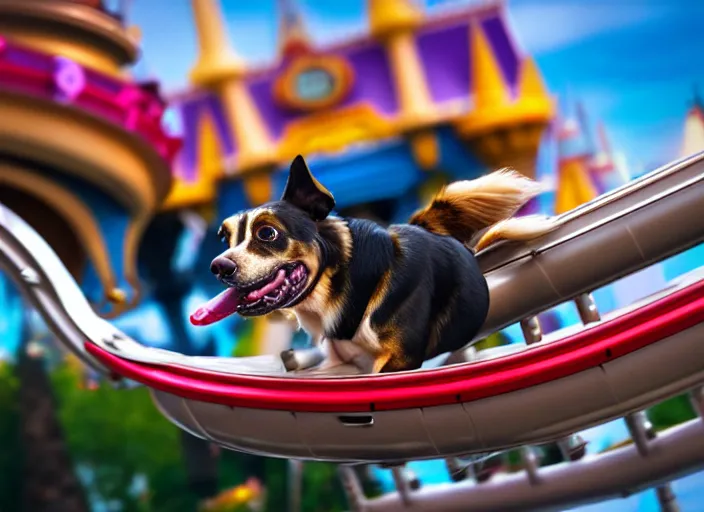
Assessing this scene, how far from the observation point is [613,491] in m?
1.15

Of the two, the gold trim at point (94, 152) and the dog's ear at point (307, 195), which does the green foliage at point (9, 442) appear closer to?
the gold trim at point (94, 152)

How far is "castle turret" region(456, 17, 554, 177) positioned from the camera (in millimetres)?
2510

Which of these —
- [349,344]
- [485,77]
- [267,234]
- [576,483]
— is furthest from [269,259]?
[485,77]

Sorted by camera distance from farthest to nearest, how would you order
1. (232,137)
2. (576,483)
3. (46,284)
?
(232,137) → (46,284) → (576,483)

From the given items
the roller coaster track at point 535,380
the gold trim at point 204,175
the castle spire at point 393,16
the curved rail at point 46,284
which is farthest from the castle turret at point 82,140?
the roller coaster track at point 535,380

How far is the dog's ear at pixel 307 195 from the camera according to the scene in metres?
0.96

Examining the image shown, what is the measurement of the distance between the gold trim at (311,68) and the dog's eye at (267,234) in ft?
6.04

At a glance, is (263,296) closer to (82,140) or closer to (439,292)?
(439,292)

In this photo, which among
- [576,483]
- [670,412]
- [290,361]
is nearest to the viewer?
[290,361]

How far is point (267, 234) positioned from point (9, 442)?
6.76ft

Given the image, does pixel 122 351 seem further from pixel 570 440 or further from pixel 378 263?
pixel 570 440

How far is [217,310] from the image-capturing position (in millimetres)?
947

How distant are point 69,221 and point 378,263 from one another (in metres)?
1.64

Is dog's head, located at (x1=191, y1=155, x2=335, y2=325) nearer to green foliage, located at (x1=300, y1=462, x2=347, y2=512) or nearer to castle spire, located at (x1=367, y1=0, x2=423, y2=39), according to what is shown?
green foliage, located at (x1=300, y1=462, x2=347, y2=512)
